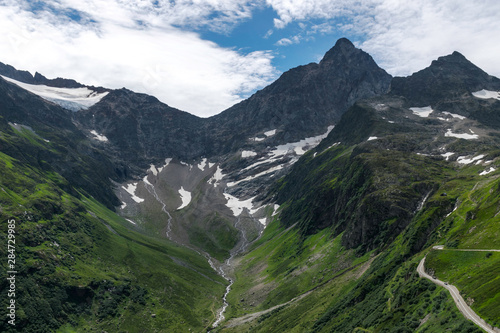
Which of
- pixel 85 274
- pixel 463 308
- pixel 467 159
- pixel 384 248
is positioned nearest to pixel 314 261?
pixel 384 248

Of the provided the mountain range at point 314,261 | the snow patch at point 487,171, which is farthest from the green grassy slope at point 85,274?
the snow patch at point 487,171

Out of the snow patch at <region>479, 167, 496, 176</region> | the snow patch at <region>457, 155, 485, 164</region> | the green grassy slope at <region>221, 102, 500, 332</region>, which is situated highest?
the snow patch at <region>457, 155, 485, 164</region>

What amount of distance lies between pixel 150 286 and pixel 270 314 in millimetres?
58483

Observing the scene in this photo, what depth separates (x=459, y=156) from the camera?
160 metres

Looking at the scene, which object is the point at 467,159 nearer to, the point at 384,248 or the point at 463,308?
the point at 384,248

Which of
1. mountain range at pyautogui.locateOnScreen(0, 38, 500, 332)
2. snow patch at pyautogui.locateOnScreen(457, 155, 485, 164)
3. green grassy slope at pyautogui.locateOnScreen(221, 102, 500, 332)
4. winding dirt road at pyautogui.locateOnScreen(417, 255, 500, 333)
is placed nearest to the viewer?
winding dirt road at pyautogui.locateOnScreen(417, 255, 500, 333)

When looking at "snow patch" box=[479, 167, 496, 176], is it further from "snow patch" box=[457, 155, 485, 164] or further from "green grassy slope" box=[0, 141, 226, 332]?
"green grassy slope" box=[0, 141, 226, 332]

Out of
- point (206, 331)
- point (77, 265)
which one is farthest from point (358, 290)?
point (77, 265)

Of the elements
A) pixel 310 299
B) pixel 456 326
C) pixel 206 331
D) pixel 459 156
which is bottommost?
pixel 206 331

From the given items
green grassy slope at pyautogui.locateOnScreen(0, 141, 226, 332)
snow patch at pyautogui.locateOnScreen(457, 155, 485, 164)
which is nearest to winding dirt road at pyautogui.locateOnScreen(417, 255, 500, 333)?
green grassy slope at pyautogui.locateOnScreen(0, 141, 226, 332)

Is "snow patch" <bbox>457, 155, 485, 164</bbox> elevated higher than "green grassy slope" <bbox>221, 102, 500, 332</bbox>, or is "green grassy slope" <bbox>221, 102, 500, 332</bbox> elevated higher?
"snow patch" <bbox>457, 155, 485, 164</bbox>

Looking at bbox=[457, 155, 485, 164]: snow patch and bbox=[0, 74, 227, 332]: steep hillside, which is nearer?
bbox=[0, 74, 227, 332]: steep hillside

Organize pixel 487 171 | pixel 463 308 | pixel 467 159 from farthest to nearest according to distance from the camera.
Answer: pixel 467 159 < pixel 487 171 < pixel 463 308

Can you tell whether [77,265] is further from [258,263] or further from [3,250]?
[258,263]
